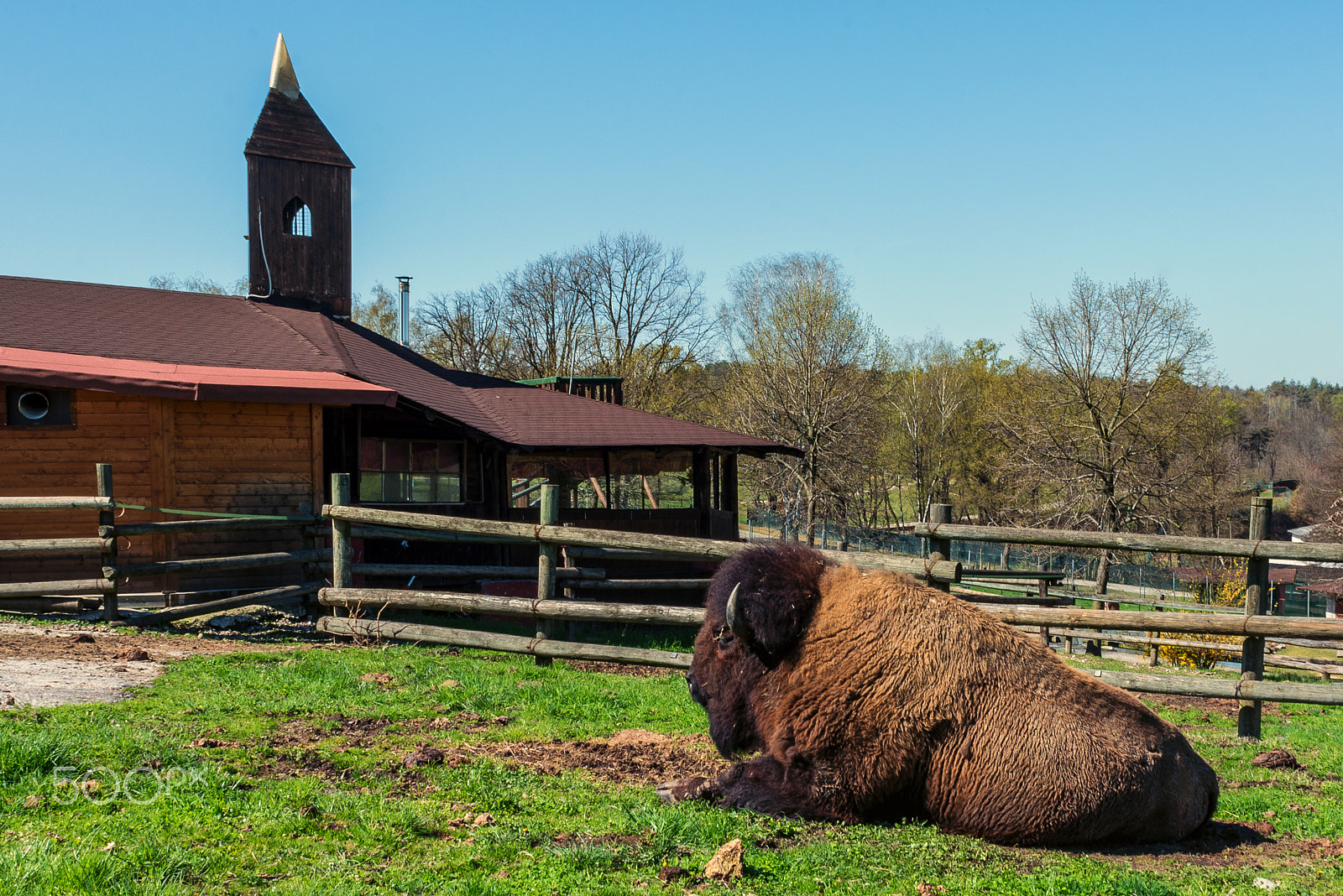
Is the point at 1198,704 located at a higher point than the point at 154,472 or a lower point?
lower

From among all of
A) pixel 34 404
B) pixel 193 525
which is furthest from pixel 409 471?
pixel 193 525

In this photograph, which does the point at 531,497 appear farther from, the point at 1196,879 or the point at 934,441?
the point at 934,441

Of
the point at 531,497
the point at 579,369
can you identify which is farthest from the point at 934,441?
the point at 531,497

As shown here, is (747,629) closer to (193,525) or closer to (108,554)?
(193,525)

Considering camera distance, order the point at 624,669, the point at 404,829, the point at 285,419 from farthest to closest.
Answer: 1. the point at 285,419
2. the point at 624,669
3. the point at 404,829

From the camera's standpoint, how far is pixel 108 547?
9.30 meters

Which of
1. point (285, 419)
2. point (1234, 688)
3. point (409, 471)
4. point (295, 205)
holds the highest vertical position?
point (295, 205)

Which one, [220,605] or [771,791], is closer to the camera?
[771,791]

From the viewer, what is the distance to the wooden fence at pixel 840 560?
6.43m

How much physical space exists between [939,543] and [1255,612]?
247cm

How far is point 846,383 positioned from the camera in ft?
130

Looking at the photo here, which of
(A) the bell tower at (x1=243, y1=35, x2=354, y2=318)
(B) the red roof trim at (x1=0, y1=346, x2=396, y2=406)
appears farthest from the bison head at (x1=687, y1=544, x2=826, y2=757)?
(A) the bell tower at (x1=243, y1=35, x2=354, y2=318)

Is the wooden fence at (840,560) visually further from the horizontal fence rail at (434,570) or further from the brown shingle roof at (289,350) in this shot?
the brown shingle roof at (289,350)

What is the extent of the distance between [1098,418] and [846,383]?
33.5ft
